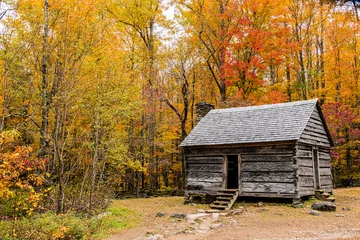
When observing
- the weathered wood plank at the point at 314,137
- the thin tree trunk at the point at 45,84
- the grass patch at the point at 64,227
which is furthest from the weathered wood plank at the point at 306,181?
the thin tree trunk at the point at 45,84

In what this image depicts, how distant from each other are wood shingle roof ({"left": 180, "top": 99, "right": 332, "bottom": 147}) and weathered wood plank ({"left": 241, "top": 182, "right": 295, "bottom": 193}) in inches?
76.8

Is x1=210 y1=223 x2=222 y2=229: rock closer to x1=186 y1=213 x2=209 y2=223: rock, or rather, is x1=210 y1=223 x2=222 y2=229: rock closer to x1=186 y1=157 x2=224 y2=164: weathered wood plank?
x1=186 y1=213 x2=209 y2=223: rock

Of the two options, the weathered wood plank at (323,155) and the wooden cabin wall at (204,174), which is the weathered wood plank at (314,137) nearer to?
the weathered wood plank at (323,155)

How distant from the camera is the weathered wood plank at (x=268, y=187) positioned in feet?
45.3

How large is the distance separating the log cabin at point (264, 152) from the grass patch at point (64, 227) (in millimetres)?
5354

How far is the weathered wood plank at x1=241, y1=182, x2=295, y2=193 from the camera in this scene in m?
13.8

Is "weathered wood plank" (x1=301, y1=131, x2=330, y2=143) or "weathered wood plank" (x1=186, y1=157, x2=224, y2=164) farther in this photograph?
"weathered wood plank" (x1=186, y1=157, x2=224, y2=164)

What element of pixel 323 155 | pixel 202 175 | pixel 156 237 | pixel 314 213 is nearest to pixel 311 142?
pixel 323 155

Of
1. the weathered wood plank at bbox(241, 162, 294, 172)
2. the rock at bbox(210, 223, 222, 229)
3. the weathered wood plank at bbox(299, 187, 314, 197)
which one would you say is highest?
the weathered wood plank at bbox(241, 162, 294, 172)

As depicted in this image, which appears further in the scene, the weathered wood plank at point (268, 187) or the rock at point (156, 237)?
the weathered wood plank at point (268, 187)

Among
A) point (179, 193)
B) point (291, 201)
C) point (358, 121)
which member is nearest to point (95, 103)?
point (291, 201)

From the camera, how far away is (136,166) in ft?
58.3

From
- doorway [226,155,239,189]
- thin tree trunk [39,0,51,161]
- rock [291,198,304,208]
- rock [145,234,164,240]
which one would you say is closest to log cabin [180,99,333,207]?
rock [291,198,304,208]

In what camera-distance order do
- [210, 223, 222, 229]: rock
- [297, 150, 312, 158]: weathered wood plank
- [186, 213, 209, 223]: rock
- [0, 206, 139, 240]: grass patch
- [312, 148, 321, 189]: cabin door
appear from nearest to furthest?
[0, 206, 139, 240]: grass patch, [210, 223, 222, 229]: rock, [186, 213, 209, 223]: rock, [297, 150, 312, 158]: weathered wood plank, [312, 148, 321, 189]: cabin door
